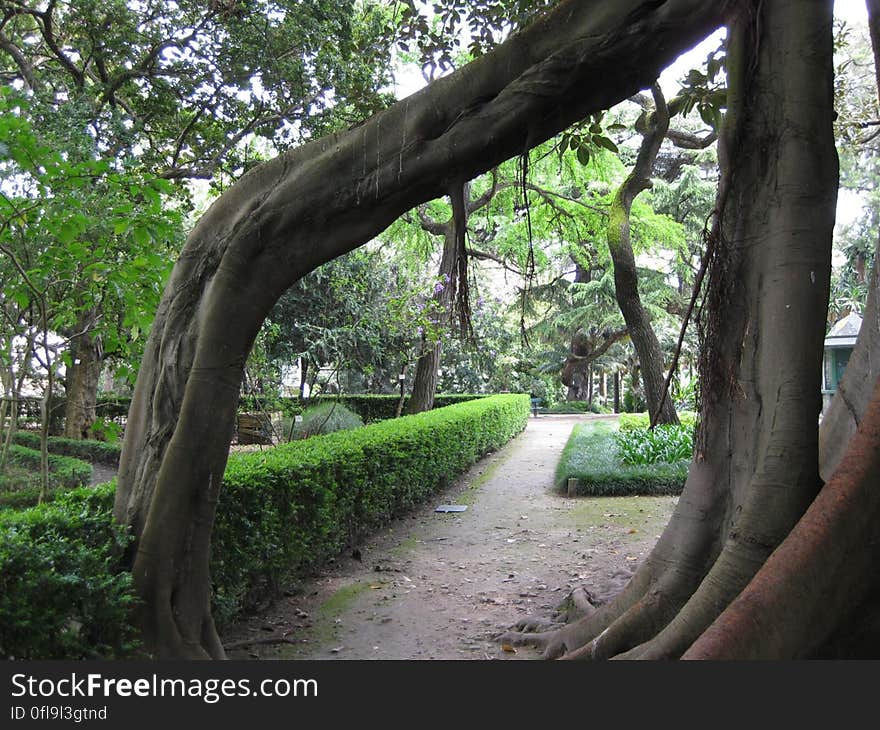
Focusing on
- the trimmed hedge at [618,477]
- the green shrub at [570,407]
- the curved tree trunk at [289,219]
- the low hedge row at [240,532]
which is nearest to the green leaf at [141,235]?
the curved tree trunk at [289,219]

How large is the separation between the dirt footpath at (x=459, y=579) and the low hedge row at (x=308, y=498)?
11.3 inches

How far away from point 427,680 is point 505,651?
221 centimetres

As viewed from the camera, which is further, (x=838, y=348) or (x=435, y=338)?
(x=435, y=338)

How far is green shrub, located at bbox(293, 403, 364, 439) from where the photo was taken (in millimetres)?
15250

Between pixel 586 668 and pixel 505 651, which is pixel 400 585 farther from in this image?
pixel 586 668

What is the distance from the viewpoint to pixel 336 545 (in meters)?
7.25

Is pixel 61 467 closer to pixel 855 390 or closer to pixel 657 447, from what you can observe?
pixel 657 447

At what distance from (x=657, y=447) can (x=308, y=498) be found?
302 inches

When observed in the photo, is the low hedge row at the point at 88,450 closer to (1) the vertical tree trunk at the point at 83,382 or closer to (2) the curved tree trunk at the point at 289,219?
(1) the vertical tree trunk at the point at 83,382

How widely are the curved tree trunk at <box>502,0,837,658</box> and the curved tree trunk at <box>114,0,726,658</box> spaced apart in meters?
0.49

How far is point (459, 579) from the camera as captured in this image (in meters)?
6.83

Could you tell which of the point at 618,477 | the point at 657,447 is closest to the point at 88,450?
the point at 618,477

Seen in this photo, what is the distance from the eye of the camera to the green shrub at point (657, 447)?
11.9m

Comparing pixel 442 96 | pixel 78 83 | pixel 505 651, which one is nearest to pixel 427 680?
pixel 505 651
